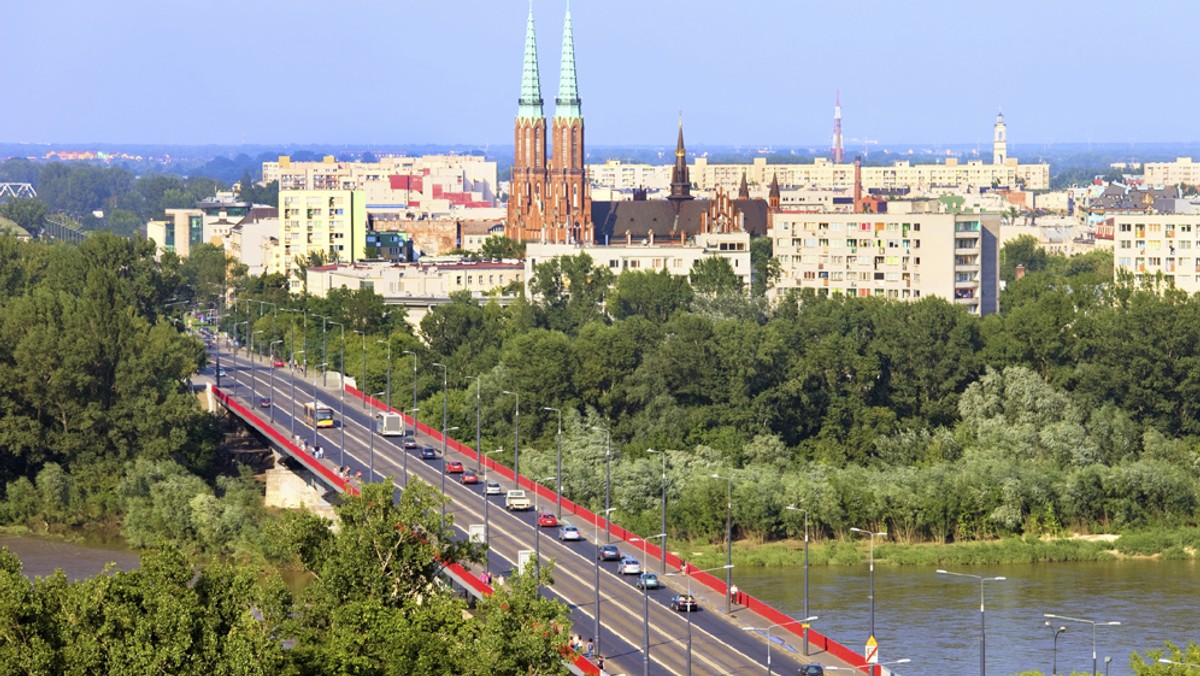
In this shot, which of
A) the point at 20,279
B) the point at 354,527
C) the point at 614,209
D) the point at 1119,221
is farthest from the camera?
the point at 614,209

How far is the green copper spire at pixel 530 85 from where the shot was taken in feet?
578

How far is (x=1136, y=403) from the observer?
315 feet

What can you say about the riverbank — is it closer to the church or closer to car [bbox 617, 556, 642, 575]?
car [bbox 617, 556, 642, 575]

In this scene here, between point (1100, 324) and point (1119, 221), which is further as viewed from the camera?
point (1119, 221)

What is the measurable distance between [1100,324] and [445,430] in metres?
28.7

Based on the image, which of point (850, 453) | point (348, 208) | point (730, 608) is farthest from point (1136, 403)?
point (348, 208)

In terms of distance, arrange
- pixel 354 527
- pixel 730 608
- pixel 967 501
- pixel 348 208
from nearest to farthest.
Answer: pixel 354 527 < pixel 730 608 < pixel 967 501 < pixel 348 208

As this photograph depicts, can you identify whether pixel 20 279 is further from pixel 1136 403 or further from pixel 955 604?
pixel 955 604

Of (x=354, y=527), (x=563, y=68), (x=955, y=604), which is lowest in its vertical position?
(x=955, y=604)

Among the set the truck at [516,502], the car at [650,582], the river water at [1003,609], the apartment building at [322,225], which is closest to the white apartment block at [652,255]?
the apartment building at [322,225]

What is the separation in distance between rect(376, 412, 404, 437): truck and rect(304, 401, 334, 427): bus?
2096mm

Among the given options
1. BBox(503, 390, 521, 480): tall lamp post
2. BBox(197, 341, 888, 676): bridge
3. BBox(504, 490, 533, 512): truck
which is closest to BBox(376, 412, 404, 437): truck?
BBox(197, 341, 888, 676): bridge

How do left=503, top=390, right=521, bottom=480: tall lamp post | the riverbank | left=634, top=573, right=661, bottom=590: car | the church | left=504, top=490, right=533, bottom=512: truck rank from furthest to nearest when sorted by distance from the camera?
the church → left=503, top=390, right=521, bottom=480: tall lamp post → the riverbank → left=504, top=490, right=533, bottom=512: truck → left=634, top=573, right=661, bottom=590: car

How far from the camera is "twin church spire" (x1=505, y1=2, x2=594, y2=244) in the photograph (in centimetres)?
17300
